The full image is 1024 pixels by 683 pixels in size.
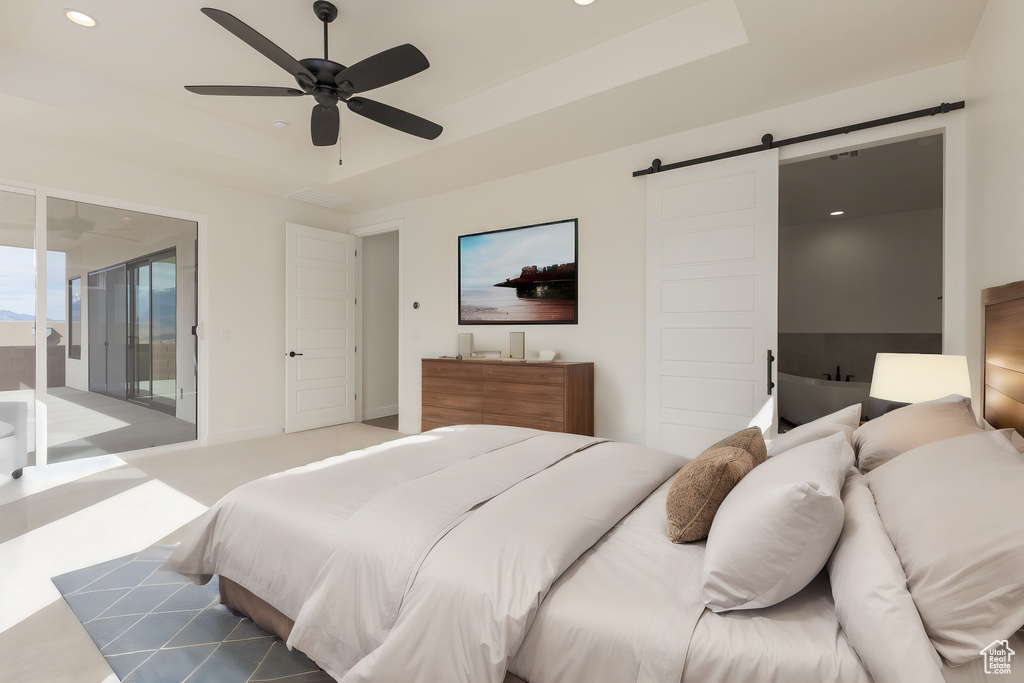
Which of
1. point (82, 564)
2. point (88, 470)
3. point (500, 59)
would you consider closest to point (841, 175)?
point (500, 59)

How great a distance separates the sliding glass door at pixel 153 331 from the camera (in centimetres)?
440

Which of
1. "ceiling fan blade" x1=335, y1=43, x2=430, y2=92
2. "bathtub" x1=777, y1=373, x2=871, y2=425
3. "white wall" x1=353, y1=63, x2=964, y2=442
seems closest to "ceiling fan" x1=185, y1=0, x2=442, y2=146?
"ceiling fan blade" x1=335, y1=43, x2=430, y2=92

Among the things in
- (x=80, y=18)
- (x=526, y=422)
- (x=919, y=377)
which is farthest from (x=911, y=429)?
(x=80, y=18)

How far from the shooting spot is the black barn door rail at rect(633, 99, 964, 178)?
2.77 metres

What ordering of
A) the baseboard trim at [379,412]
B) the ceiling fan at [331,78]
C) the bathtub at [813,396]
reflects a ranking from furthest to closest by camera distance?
1. the baseboard trim at [379,412]
2. the bathtub at [813,396]
3. the ceiling fan at [331,78]

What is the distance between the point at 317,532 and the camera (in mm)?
1506

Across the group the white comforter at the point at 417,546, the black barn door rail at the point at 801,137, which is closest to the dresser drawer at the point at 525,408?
the white comforter at the point at 417,546

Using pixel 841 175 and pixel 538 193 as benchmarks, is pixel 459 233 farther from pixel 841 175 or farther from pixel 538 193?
pixel 841 175

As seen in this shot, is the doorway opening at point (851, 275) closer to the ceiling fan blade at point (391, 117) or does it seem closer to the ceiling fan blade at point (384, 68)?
Answer: the ceiling fan blade at point (391, 117)

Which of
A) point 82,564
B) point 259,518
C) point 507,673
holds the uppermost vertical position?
point 259,518

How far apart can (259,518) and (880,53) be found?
3807mm

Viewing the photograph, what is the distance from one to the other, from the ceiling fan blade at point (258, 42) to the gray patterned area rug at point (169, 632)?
244cm

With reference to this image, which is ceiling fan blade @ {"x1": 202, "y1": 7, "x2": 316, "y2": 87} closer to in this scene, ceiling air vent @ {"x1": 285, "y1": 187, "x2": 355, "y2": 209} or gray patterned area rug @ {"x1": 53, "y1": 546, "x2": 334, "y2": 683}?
ceiling air vent @ {"x1": 285, "y1": 187, "x2": 355, "y2": 209}

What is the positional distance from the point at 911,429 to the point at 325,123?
327cm
